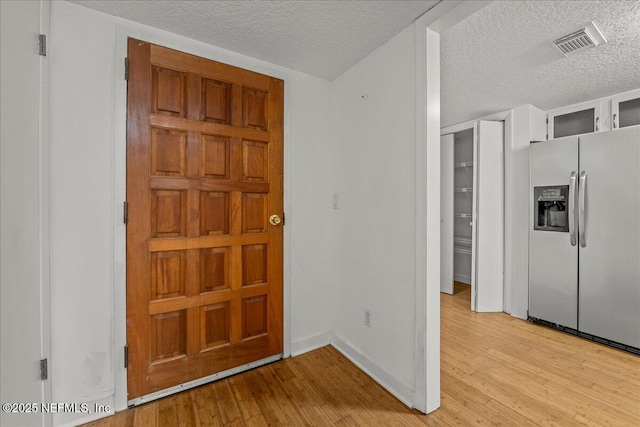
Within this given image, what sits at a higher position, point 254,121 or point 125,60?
point 125,60

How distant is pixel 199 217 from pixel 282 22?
1349 mm

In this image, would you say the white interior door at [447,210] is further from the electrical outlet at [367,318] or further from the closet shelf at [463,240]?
the electrical outlet at [367,318]

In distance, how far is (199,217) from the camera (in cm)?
187

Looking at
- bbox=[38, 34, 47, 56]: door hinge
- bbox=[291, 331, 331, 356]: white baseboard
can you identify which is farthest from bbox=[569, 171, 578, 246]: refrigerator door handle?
bbox=[38, 34, 47, 56]: door hinge

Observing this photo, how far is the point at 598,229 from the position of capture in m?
2.53

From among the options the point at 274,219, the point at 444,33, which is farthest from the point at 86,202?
the point at 444,33

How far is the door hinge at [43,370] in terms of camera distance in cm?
137

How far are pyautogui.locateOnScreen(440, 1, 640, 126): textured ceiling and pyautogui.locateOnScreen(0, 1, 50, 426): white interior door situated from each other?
2.32 meters

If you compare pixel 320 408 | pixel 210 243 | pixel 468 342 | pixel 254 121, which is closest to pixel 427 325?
pixel 320 408

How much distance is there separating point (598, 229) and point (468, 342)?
159cm

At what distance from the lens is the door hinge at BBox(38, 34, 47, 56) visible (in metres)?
1.36

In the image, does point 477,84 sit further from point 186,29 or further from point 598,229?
point 186,29

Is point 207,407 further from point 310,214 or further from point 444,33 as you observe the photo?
point 444,33

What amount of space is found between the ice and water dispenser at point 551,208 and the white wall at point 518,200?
0.13 metres
